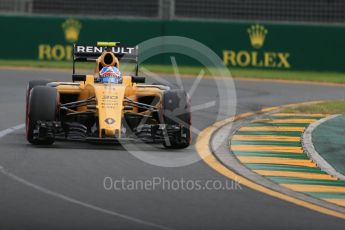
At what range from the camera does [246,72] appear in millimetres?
32312

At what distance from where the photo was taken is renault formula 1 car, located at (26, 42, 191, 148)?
46.2ft

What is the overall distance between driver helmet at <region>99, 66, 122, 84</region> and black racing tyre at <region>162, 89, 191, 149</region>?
934mm

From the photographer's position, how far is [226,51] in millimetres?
33281

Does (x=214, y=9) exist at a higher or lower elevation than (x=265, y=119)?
higher

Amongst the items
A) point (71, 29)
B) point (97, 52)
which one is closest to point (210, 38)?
point (71, 29)

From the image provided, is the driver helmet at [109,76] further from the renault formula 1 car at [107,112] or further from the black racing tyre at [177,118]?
the black racing tyre at [177,118]

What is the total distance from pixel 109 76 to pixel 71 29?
61.6ft

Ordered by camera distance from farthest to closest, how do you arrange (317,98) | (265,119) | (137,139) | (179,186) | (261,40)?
1. (261,40)
2. (317,98)
3. (265,119)
4. (137,139)
5. (179,186)

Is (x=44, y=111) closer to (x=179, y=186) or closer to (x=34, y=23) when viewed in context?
(x=179, y=186)

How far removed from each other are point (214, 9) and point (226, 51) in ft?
5.26

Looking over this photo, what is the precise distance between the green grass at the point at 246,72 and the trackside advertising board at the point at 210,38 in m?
0.28

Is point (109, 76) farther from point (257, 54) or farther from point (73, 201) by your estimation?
point (257, 54)

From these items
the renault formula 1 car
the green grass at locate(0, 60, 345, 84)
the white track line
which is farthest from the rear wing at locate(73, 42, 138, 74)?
Answer: the green grass at locate(0, 60, 345, 84)

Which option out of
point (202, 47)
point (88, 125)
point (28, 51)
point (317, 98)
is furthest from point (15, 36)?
point (88, 125)
